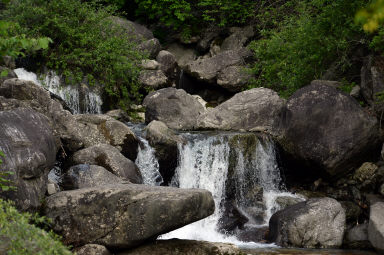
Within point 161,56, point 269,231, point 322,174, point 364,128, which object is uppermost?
point 161,56

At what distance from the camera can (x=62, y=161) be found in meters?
11.4

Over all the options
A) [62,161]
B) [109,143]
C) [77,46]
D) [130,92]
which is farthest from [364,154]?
[77,46]

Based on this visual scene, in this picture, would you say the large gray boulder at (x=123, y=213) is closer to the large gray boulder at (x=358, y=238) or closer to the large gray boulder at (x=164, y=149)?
the large gray boulder at (x=358, y=238)

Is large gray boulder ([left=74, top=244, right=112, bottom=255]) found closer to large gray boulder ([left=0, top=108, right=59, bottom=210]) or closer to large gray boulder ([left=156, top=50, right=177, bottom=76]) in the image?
large gray boulder ([left=0, top=108, right=59, bottom=210])

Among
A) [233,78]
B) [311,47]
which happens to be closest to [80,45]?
[233,78]

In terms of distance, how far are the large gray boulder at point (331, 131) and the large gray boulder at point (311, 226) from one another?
78.4 inches

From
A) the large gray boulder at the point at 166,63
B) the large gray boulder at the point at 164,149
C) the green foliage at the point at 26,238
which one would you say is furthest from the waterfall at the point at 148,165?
the large gray boulder at the point at 166,63

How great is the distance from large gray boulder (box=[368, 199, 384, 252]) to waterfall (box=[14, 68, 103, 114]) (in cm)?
1139

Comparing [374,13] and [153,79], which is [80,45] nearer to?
[153,79]


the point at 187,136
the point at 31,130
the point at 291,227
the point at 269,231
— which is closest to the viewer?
the point at 31,130

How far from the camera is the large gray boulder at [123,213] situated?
725cm

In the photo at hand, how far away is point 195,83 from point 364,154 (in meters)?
11.4

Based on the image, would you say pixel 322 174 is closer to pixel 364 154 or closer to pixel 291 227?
pixel 364 154

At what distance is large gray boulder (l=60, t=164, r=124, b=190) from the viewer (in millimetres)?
9570
